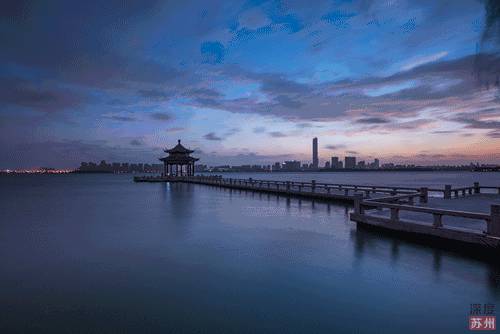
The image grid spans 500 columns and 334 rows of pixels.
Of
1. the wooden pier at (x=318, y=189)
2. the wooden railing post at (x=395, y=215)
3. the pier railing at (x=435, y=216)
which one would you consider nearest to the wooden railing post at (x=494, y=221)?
the pier railing at (x=435, y=216)

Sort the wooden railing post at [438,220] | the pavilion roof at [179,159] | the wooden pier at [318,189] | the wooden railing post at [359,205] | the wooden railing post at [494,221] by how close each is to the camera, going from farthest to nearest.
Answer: the pavilion roof at [179,159], the wooden pier at [318,189], the wooden railing post at [359,205], the wooden railing post at [438,220], the wooden railing post at [494,221]

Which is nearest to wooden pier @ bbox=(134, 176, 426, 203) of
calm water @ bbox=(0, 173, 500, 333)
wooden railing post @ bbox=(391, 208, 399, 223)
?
wooden railing post @ bbox=(391, 208, 399, 223)

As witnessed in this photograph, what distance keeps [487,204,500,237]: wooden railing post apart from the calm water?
1064 millimetres

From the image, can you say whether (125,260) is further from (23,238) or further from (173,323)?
(23,238)

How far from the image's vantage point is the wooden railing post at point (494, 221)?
851cm

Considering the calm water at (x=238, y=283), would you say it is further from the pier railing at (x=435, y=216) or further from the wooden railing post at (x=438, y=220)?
the wooden railing post at (x=438, y=220)

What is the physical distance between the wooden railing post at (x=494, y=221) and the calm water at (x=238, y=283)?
1.06m

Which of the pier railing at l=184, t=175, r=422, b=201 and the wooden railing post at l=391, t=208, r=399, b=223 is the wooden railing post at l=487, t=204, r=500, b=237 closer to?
the wooden railing post at l=391, t=208, r=399, b=223

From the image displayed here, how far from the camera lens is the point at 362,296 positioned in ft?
22.5

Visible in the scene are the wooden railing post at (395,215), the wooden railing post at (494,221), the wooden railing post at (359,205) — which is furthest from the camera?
the wooden railing post at (359,205)

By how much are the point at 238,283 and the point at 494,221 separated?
7.89m

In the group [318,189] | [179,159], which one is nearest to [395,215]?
[318,189]

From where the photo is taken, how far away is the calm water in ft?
19.0

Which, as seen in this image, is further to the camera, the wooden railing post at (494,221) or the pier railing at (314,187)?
the pier railing at (314,187)
